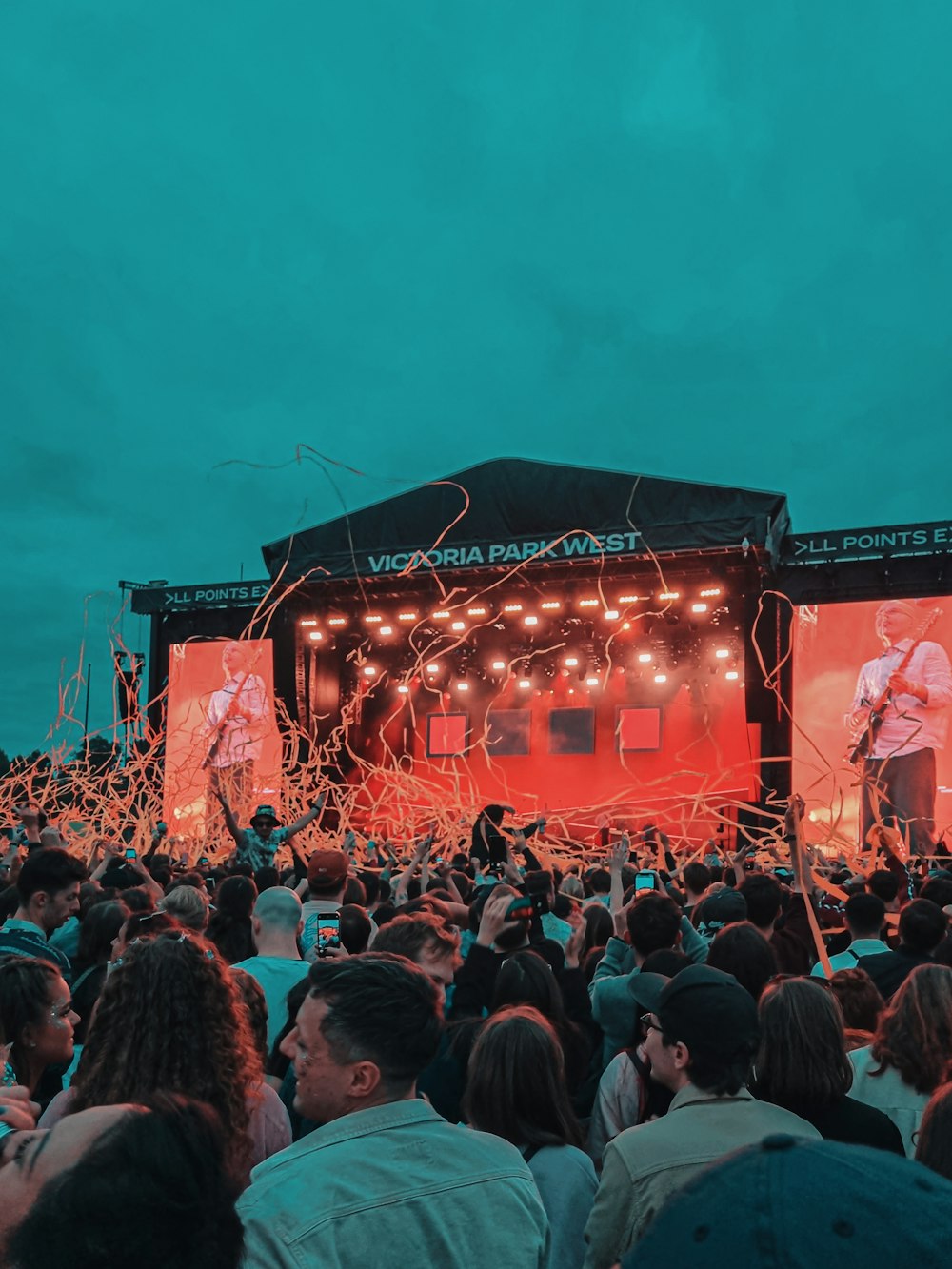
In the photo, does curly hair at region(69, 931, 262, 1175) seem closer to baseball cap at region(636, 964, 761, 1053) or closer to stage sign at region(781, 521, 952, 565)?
baseball cap at region(636, 964, 761, 1053)

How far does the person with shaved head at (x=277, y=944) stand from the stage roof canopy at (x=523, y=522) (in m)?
15.4

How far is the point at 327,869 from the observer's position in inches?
203

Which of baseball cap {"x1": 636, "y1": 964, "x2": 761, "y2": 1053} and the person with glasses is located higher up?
baseball cap {"x1": 636, "y1": 964, "x2": 761, "y2": 1053}

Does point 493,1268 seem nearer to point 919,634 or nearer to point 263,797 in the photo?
point 919,634

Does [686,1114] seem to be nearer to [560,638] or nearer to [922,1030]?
[922,1030]

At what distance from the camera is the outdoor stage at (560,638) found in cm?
1906

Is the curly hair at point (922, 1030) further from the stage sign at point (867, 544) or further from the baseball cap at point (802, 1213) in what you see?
the stage sign at point (867, 544)

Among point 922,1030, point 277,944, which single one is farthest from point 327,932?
point 922,1030

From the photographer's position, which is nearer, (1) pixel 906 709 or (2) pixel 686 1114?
(2) pixel 686 1114

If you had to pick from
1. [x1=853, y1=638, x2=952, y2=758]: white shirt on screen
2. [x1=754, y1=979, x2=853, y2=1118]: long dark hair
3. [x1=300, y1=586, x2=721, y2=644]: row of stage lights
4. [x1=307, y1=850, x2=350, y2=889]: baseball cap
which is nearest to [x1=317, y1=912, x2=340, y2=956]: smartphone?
[x1=307, y1=850, x2=350, y2=889]: baseball cap

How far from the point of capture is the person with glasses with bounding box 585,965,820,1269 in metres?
2.10

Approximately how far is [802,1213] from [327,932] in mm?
3768

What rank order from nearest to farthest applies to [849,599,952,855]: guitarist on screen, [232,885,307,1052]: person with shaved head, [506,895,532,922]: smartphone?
[232,885,307,1052]: person with shaved head → [506,895,532,922]: smartphone → [849,599,952,855]: guitarist on screen

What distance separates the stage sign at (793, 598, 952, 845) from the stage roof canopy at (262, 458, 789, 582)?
1.83m
